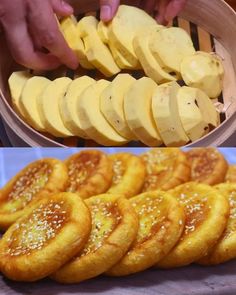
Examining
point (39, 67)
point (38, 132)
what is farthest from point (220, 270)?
point (39, 67)

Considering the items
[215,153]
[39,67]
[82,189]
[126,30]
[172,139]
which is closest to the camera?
[82,189]

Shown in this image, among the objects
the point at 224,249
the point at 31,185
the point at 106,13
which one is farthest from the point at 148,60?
the point at 224,249

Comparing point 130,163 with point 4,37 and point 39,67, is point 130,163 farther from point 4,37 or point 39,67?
point 4,37

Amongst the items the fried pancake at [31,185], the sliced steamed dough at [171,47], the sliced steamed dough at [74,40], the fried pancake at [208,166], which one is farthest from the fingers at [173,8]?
the fried pancake at [31,185]

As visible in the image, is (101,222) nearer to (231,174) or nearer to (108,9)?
(231,174)

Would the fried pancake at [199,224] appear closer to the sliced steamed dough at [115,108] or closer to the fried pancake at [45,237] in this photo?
the fried pancake at [45,237]

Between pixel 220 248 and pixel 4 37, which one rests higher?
pixel 4 37
